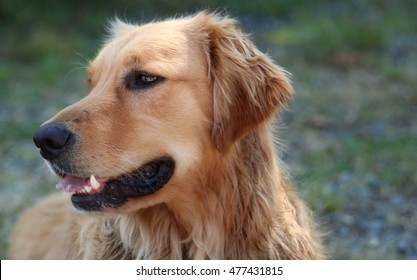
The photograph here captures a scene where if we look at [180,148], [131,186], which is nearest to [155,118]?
A: [180,148]

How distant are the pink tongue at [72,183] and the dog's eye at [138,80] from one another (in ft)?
1.87

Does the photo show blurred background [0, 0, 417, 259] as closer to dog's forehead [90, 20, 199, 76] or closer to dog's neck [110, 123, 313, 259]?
dog's forehead [90, 20, 199, 76]

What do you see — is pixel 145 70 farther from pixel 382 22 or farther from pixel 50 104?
pixel 382 22

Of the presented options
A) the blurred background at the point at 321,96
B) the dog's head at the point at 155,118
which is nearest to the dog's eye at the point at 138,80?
the dog's head at the point at 155,118

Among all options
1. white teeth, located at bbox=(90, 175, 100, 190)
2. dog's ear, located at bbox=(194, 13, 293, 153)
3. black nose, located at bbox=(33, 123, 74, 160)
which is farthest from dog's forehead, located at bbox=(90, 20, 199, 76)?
white teeth, located at bbox=(90, 175, 100, 190)

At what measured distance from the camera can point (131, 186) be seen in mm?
3631

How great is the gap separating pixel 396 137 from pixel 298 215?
3.68 metres

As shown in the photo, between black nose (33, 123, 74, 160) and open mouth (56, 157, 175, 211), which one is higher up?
black nose (33, 123, 74, 160)

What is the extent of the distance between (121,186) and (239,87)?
33.1 inches

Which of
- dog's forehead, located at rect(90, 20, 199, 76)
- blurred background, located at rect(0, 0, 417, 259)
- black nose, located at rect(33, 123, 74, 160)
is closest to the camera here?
black nose, located at rect(33, 123, 74, 160)

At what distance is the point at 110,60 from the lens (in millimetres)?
3875

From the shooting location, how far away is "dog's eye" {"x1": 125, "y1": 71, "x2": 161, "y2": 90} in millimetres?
3664

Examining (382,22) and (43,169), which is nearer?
(43,169)
